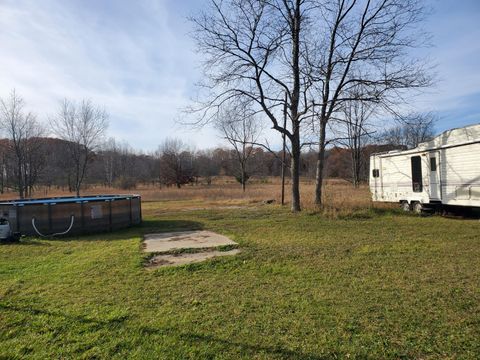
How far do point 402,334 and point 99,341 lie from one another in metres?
2.88

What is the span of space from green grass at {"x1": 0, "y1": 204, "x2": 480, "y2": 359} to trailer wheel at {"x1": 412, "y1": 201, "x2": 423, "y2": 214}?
236 inches

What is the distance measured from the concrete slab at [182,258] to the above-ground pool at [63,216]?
492 centimetres

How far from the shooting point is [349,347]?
306 cm

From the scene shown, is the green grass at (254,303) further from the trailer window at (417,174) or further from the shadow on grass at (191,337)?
the trailer window at (417,174)

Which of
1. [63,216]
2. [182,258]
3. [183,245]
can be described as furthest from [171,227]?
[182,258]

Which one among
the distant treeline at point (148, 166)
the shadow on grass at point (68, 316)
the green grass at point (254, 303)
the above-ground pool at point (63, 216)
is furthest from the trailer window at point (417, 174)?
the distant treeline at point (148, 166)

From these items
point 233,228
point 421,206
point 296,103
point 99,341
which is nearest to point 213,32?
point 296,103

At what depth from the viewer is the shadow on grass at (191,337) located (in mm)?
2969

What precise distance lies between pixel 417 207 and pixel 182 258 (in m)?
10.8

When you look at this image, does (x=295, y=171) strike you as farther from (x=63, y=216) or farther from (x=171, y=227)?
(x=63, y=216)

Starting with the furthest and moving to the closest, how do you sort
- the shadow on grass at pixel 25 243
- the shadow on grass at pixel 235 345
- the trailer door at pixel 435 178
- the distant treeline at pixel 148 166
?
the distant treeline at pixel 148 166 → the trailer door at pixel 435 178 → the shadow on grass at pixel 25 243 → the shadow on grass at pixel 235 345

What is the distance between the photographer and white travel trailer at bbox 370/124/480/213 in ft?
36.6

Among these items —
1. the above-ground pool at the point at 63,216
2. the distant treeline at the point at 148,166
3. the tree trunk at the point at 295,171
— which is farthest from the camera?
the distant treeline at the point at 148,166

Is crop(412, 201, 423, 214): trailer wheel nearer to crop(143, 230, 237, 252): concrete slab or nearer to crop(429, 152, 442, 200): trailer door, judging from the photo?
crop(429, 152, 442, 200): trailer door
